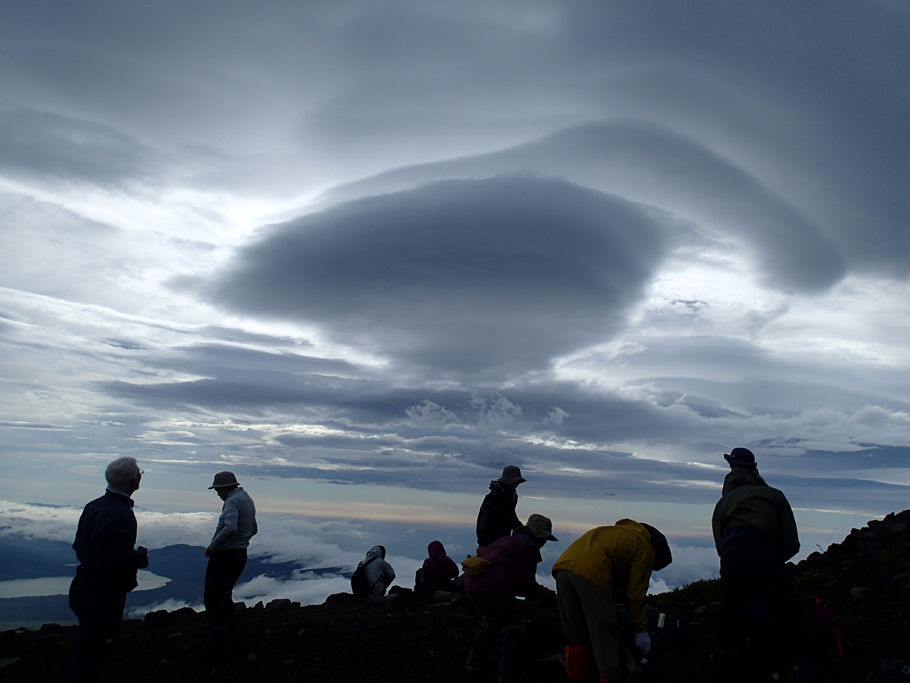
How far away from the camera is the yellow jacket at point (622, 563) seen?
6.89 meters

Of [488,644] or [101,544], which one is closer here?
[101,544]

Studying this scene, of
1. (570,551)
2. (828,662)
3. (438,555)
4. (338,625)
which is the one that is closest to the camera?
(570,551)

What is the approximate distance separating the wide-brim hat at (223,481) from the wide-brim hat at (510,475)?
4.49 metres

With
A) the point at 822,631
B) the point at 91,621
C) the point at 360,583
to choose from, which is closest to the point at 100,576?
the point at 91,621

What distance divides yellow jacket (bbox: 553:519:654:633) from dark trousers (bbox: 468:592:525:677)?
5.02 feet

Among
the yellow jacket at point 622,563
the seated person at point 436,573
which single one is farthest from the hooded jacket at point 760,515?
the seated person at point 436,573

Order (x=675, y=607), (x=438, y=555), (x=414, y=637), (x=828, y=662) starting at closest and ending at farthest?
(x=828, y=662) → (x=414, y=637) → (x=675, y=607) → (x=438, y=555)

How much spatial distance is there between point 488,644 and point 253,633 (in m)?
5.33

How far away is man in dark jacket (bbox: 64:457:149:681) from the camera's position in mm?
7355

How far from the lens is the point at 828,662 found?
8.67 m

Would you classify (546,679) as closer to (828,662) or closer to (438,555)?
(828,662)

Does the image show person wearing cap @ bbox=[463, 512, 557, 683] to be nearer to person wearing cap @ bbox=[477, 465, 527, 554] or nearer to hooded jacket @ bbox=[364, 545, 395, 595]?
person wearing cap @ bbox=[477, 465, 527, 554]

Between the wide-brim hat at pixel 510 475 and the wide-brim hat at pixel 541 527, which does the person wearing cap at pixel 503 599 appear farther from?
the wide-brim hat at pixel 510 475

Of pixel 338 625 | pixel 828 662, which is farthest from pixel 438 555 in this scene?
pixel 828 662
